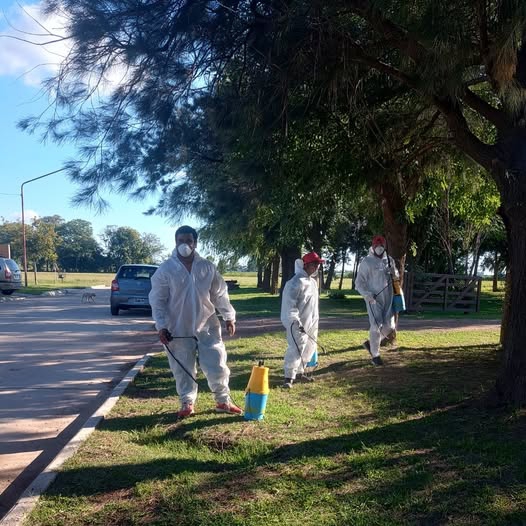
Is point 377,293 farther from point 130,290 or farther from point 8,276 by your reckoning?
point 8,276

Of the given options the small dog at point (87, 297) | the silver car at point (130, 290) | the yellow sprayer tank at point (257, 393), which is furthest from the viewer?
the small dog at point (87, 297)

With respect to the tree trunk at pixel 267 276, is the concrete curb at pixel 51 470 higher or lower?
lower

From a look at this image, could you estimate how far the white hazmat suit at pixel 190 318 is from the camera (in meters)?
5.55

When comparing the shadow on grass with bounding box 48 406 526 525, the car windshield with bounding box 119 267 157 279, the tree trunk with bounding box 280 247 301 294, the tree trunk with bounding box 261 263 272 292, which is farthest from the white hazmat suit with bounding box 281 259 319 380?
the tree trunk with bounding box 261 263 272 292

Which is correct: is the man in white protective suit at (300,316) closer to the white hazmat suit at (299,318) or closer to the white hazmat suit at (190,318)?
the white hazmat suit at (299,318)

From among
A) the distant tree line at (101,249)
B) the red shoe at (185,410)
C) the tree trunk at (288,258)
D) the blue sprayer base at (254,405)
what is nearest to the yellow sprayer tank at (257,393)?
the blue sprayer base at (254,405)

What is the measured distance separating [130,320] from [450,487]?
44.8ft

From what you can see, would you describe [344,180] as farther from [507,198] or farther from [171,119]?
[507,198]

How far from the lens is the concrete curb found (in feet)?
11.4

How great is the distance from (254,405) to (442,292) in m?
17.2

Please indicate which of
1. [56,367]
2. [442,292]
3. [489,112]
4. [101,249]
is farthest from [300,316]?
[101,249]

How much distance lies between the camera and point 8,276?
24500mm

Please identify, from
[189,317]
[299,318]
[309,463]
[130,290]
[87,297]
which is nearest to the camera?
[309,463]

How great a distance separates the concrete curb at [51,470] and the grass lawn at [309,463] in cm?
8
